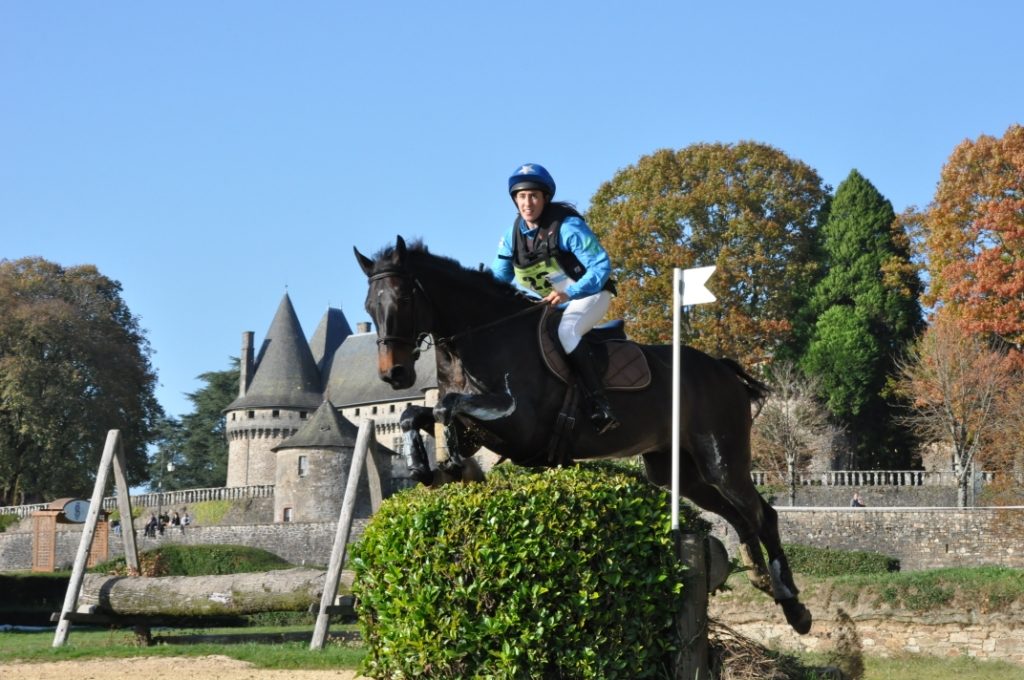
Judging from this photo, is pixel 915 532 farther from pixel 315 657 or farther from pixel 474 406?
pixel 474 406

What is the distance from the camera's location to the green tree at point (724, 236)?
51750 mm

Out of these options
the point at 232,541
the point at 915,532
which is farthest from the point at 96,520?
the point at 232,541

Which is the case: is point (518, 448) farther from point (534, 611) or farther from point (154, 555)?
point (154, 555)

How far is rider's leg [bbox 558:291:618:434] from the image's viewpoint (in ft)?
28.7

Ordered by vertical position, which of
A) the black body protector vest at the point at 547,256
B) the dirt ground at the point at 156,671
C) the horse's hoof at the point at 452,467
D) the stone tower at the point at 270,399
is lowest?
the dirt ground at the point at 156,671

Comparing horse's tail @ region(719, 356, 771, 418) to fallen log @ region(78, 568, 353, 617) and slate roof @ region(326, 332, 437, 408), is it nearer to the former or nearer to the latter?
fallen log @ region(78, 568, 353, 617)

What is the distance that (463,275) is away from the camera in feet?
29.6

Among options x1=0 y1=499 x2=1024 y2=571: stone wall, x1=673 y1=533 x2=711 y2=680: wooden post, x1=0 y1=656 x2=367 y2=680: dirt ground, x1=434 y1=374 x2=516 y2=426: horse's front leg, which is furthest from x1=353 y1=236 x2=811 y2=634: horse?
x1=0 y1=499 x2=1024 y2=571: stone wall

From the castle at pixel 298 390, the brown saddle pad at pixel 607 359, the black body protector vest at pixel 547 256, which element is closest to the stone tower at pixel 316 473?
the castle at pixel 298 390

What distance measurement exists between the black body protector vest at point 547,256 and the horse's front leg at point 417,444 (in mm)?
1472

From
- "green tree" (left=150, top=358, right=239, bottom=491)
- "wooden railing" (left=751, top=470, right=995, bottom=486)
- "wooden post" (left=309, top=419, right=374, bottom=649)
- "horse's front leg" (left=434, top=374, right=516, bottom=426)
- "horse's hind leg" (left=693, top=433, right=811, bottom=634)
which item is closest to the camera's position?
"horse's front leg" (left=434, top=374, right=516, bottom=426)

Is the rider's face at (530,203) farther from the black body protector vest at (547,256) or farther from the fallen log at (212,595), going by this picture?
the fallen log at (212,595)

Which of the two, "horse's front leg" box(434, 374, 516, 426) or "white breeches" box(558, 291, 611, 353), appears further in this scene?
"white breeches" box(558, 291, 611, 353)

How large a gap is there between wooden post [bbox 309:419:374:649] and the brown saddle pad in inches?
241
